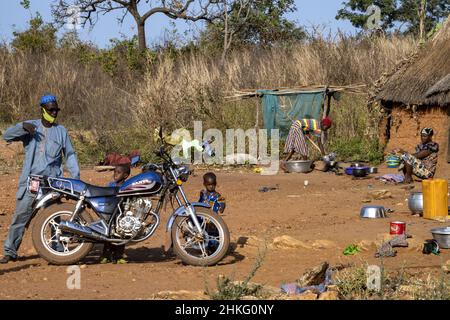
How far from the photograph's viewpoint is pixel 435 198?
10.3 m

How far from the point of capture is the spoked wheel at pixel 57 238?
755cm

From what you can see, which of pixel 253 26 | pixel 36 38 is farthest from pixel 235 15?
pixel 36 38

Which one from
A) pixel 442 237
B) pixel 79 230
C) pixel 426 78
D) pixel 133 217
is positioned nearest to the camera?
pixel 79 230

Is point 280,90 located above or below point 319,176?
above

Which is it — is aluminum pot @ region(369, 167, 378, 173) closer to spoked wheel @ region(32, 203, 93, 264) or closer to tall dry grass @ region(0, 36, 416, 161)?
tall dry grass @ region(0, 36, 416, 161)

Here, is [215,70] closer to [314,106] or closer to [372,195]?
[314,106]

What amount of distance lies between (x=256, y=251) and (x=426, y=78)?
29.3 feet

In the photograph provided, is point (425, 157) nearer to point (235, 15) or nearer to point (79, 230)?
point (79, 230)

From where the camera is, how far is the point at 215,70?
2225 cm

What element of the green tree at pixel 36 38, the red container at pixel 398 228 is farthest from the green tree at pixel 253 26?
the red container at pixel 398 228

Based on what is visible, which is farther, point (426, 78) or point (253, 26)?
point (253, 26)

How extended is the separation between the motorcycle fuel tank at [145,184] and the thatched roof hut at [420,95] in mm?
9050
